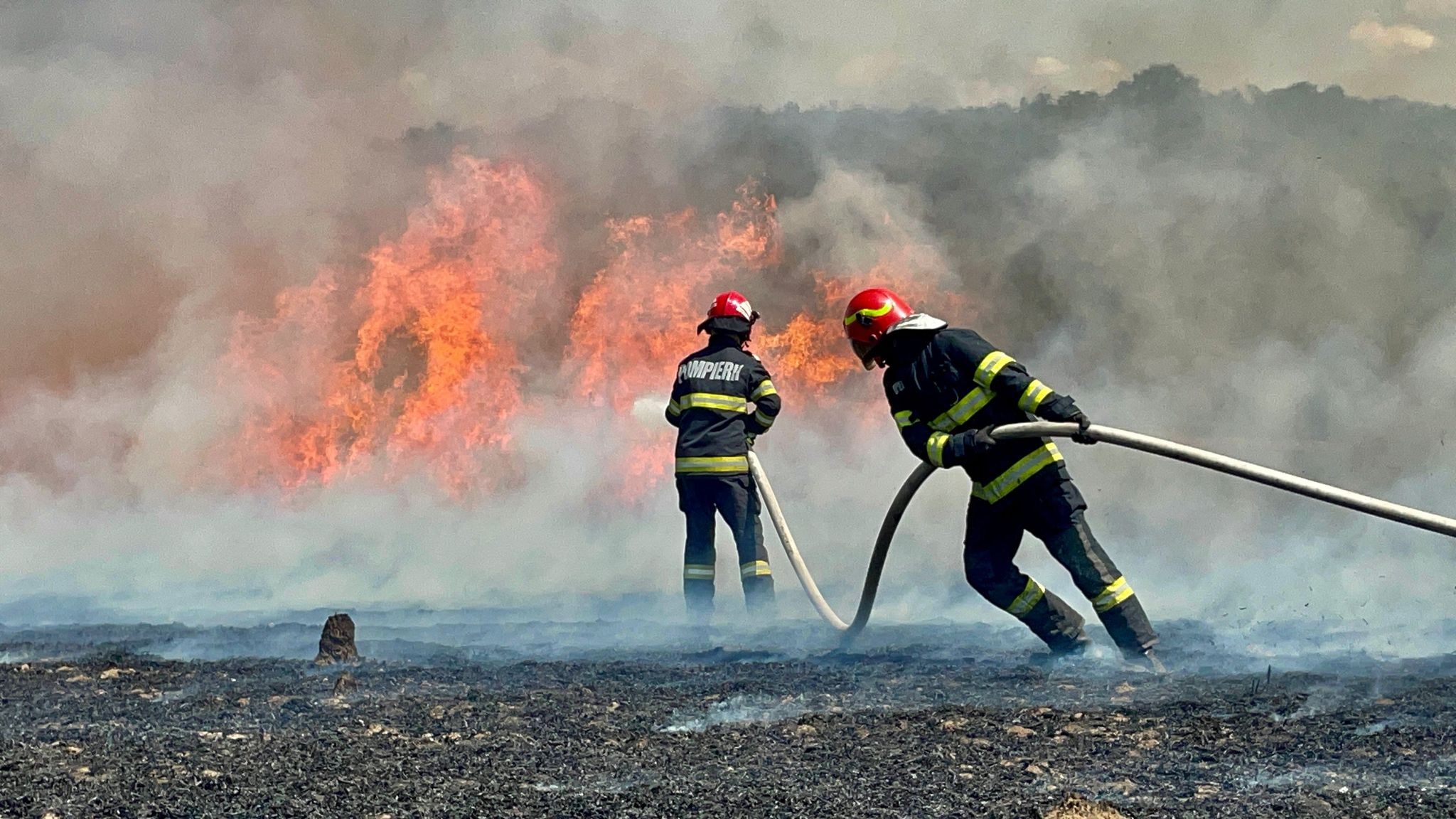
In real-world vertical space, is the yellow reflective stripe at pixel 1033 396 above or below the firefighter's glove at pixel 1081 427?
above

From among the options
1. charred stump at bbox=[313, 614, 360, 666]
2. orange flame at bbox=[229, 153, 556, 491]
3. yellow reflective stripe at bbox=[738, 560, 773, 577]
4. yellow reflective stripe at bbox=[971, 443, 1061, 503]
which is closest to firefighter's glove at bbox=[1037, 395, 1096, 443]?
yellow reflective stripe at bbox=[971, 443, 1061, 503]

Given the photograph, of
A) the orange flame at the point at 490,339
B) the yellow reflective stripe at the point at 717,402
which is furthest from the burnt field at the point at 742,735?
the orange flame at the point at 490,339

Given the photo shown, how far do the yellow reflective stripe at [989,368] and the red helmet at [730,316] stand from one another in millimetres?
3065

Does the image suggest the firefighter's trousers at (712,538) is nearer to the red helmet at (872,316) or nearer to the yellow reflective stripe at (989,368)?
the red helmet at (872,316)

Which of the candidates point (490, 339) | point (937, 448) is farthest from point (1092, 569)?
point (490, 339)

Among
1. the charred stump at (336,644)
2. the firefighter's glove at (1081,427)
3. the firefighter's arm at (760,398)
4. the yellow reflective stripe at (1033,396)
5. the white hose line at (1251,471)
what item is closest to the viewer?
the white hose line at (1251,471)

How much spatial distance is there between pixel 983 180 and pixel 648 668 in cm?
1167

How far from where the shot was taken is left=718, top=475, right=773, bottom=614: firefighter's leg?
949cm

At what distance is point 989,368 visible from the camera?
6.79 m

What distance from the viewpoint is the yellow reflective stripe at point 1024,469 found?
22.2 feet

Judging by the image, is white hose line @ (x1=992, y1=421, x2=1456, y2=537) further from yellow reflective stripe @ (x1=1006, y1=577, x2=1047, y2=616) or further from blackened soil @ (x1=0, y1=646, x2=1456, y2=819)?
yellow reflective stripe @ (x1=1006, y1=577, x2=1047, y2=616)

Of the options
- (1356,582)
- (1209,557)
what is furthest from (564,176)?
(1356,582)

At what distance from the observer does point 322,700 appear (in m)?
5.90

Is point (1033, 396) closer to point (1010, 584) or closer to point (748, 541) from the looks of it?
point (1010, 584)
